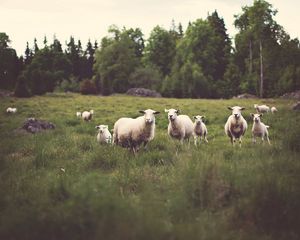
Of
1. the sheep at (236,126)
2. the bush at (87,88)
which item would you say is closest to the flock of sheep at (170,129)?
the sheep at (236,126)

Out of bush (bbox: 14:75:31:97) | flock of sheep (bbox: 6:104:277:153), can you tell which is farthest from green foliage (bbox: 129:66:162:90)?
flock of sheep (bbox: 6:104:277:153)

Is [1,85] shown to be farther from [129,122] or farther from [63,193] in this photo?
[63,193]

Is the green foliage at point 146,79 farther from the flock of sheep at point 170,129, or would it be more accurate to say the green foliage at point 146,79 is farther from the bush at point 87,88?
the flock of sheep at point 170,129

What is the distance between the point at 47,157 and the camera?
1007 centimetres

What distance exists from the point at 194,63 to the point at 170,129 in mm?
45645

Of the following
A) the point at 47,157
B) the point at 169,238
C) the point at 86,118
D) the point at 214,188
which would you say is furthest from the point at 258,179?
the point at 86,118

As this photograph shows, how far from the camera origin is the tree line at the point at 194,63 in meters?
48.9

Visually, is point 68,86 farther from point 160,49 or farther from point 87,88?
point 160,49

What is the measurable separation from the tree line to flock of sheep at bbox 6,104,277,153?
30.0 m

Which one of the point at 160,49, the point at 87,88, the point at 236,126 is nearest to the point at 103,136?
the point at 236,126

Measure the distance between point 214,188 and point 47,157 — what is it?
Answer: 5436mm

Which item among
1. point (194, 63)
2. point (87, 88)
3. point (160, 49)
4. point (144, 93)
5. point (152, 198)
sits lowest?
point (152, 198)

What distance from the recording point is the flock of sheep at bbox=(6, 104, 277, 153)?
37.6 feet

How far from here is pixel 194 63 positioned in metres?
58.0
